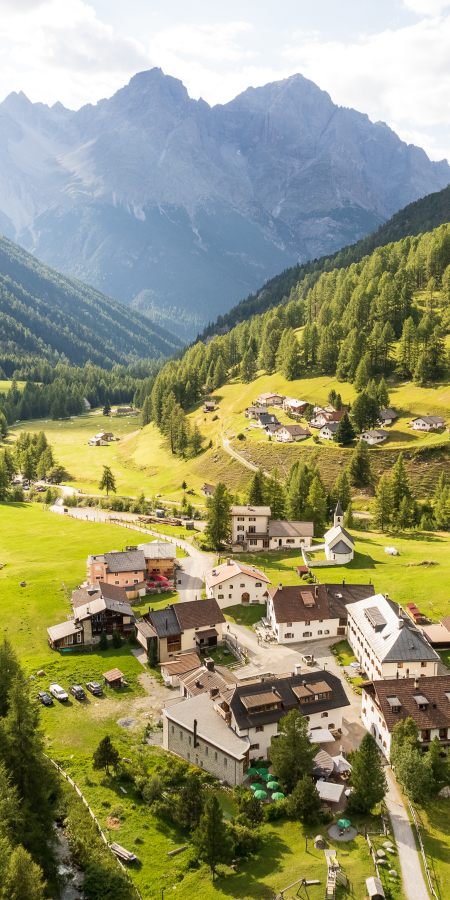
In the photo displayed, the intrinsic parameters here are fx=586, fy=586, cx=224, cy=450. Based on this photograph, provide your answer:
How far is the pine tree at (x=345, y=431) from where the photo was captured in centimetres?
14762

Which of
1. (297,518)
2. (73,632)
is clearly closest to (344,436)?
(297,518)

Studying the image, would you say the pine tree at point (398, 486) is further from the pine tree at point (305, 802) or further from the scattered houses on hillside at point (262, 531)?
the pine tree at point (305, 802)

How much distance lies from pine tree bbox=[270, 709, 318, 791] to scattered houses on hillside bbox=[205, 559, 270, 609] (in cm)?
3568

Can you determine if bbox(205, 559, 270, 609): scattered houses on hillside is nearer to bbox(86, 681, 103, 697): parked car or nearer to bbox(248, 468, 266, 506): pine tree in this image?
bbox(86, 681, 103, 697): parked car

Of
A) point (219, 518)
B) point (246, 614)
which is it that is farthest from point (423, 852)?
point (219, 518)

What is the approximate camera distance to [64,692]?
61.2 metres

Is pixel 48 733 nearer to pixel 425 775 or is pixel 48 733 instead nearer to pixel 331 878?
pixel 331 878

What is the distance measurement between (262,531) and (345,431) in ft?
164

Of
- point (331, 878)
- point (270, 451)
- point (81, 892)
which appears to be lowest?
point (81, 892)

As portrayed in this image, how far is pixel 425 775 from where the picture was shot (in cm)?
4606

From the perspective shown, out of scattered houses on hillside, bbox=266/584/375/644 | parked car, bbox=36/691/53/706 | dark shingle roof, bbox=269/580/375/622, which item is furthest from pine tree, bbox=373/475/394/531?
parked car, bbox=36/691/53/706

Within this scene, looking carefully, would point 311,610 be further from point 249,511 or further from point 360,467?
Answer: point 360,467

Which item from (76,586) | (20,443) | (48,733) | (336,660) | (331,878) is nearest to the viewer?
(331,878)

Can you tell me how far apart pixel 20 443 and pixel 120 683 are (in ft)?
463
